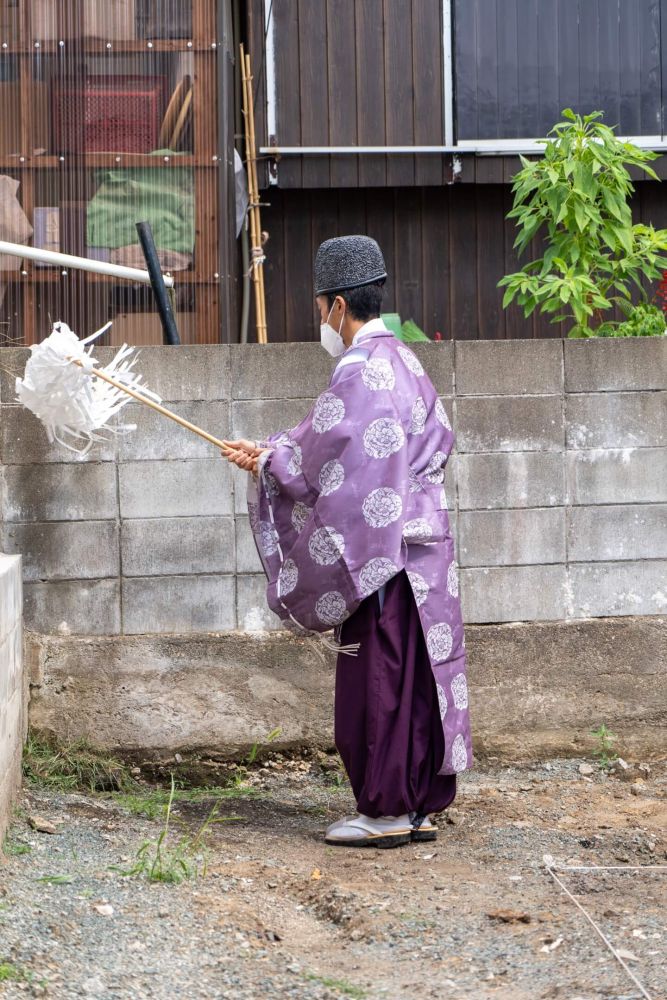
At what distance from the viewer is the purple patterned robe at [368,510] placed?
12.2ft

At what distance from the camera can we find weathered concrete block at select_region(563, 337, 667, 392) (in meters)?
4.59

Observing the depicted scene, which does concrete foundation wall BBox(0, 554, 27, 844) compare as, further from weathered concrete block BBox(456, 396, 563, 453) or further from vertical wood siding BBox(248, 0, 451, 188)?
vertical wood siding BBox(248, 0, 451, 188)

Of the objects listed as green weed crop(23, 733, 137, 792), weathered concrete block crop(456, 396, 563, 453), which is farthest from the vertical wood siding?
green weed crop(23, 733, 137, 792)

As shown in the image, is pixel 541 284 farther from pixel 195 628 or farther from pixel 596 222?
pixel 195 628

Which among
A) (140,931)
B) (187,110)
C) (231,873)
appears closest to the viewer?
(140,931)

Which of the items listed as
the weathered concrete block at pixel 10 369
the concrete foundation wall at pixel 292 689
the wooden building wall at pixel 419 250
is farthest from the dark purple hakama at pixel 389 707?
the wooden building wall at pixel 419 250

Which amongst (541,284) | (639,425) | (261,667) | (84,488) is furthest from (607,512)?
(84,488)

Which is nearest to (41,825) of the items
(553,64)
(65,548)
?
(65,548)

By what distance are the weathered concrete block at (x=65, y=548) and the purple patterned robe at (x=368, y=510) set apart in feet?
2.41

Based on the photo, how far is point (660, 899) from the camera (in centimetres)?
326

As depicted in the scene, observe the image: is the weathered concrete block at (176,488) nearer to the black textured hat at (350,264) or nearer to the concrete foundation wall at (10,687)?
the concrete foundation wall at (10,687)

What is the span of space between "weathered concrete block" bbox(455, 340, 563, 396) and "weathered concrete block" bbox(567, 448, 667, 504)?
12.0 inches

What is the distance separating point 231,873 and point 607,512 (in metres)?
2.08

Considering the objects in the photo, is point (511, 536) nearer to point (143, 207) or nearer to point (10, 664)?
point (10, 664)
